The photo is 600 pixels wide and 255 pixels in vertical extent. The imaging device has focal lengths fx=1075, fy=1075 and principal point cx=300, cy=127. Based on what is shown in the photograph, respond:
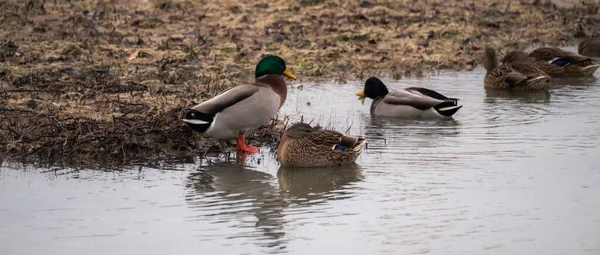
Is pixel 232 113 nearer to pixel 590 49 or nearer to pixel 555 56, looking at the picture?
pixel 555 56

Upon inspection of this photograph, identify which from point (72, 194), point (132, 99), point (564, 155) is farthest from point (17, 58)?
point (564, 155)

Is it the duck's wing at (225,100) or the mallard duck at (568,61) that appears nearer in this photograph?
the duck's wing at (225,100)

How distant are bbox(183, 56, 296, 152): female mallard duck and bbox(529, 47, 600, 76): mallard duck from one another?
622cm

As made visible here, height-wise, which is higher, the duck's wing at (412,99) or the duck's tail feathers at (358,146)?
the duck's wing at (412,99)

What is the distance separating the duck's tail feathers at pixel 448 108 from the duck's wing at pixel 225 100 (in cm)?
288

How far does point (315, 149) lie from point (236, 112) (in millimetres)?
810

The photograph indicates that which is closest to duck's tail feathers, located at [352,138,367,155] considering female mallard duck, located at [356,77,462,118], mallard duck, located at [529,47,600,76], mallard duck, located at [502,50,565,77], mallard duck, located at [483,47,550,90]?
female mallard duck, located at [356,77,462,118]

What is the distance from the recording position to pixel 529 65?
46.1ft

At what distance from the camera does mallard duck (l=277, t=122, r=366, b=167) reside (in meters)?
9.20

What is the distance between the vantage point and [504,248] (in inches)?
264

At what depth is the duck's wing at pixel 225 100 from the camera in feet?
31.0

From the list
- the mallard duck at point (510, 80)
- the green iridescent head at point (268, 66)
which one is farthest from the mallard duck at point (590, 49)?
the green iridescent head at point (268, 66)

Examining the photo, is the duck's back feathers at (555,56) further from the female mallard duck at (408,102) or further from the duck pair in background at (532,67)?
the female mallard duck at (408,102)

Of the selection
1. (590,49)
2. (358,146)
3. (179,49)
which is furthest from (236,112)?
(590,49)
